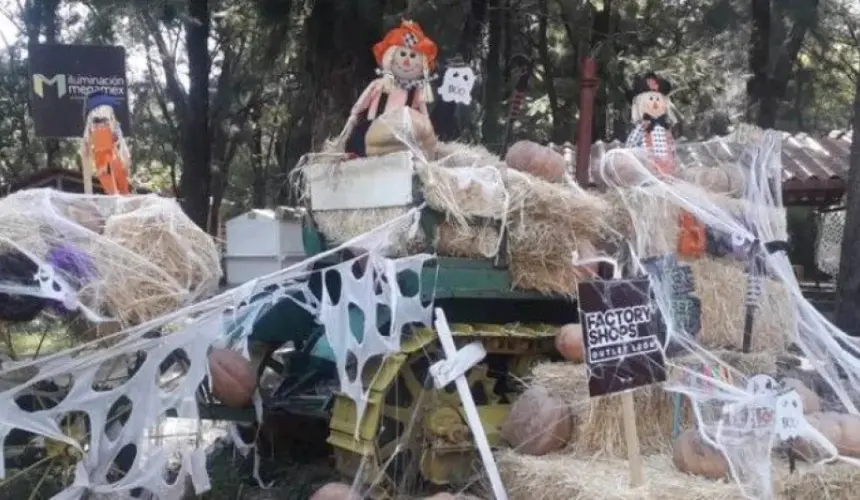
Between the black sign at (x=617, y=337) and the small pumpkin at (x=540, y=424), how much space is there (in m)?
0.97

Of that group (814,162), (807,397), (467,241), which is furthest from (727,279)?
(814,162)

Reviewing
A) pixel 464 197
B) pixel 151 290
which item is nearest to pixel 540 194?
pixel 464 197

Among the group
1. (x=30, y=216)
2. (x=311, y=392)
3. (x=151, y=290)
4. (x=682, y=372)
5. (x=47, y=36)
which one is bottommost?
(x=311, y=392)

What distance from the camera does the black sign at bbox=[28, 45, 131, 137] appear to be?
9320 mm

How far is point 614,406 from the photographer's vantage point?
227 inches

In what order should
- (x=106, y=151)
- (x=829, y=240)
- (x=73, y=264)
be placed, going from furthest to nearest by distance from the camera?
(x=829, y=240)
(x=106, y=151)
(x=73, y=264)

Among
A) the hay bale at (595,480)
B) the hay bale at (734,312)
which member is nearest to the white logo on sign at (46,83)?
the hay bale at (595,480)

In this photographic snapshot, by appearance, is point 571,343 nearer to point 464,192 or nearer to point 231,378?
point 464,192

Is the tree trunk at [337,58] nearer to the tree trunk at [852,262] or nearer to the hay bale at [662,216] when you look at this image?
the tree trunk at [852,262]

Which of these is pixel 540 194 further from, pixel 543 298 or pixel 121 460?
pixel 121 460

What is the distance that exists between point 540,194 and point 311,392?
8.03ft

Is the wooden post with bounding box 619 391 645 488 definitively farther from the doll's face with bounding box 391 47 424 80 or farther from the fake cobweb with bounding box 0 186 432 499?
the doll's face with bounding box 391 47 424 80

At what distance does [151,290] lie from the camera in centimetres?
507

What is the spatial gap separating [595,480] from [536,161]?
2184mm
